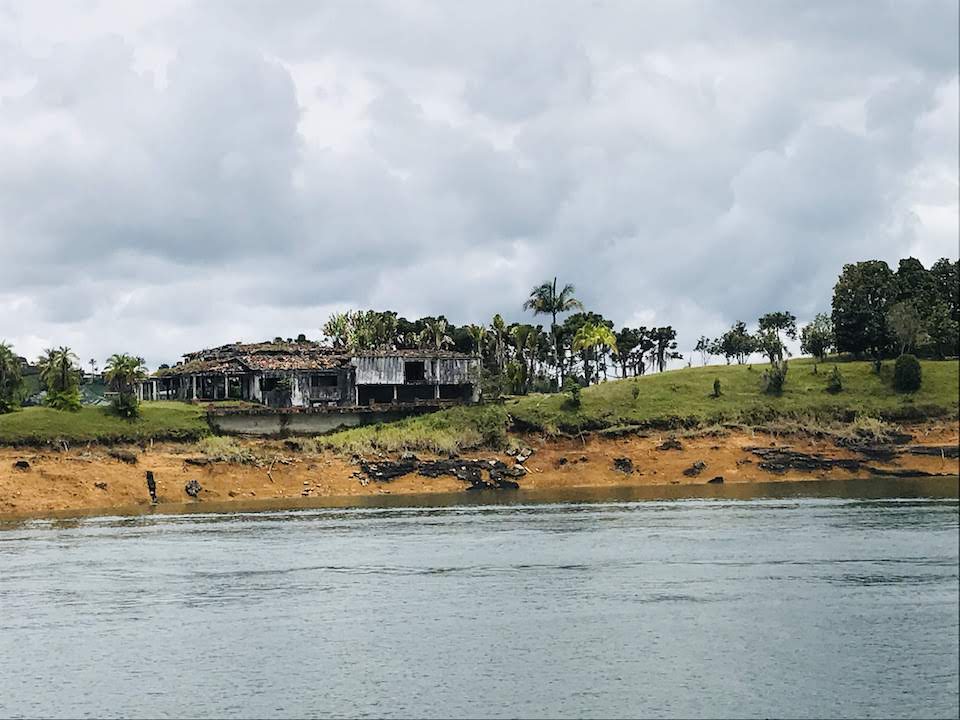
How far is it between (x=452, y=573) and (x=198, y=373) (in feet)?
301

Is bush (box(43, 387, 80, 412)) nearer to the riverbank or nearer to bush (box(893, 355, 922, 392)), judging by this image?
the riverbank

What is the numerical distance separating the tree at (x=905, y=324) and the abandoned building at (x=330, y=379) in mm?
49486

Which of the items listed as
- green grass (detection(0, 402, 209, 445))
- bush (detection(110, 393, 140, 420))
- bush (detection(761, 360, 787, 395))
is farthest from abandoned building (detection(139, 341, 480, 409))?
bush (detection(761, 360, 787, 395))

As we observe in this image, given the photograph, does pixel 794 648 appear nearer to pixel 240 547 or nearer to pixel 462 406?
pixel 240 547

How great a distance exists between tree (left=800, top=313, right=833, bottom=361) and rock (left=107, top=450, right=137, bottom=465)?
8194 cm

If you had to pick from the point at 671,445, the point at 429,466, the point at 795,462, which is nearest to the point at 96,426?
the point at 429,466

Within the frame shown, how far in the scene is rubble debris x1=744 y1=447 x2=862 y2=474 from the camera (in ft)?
404

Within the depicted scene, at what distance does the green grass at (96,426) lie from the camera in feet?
401

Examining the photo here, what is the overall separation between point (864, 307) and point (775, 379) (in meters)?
18.9

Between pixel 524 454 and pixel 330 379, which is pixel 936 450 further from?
pixel 330 379

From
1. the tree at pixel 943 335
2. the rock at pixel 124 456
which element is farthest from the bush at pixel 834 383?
the rock at pixel 124 456

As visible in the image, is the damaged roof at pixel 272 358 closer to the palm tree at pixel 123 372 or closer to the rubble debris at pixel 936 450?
the palm tree at pixel 123 372

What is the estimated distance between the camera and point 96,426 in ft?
419

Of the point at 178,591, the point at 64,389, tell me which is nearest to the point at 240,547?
the point at 178,591
